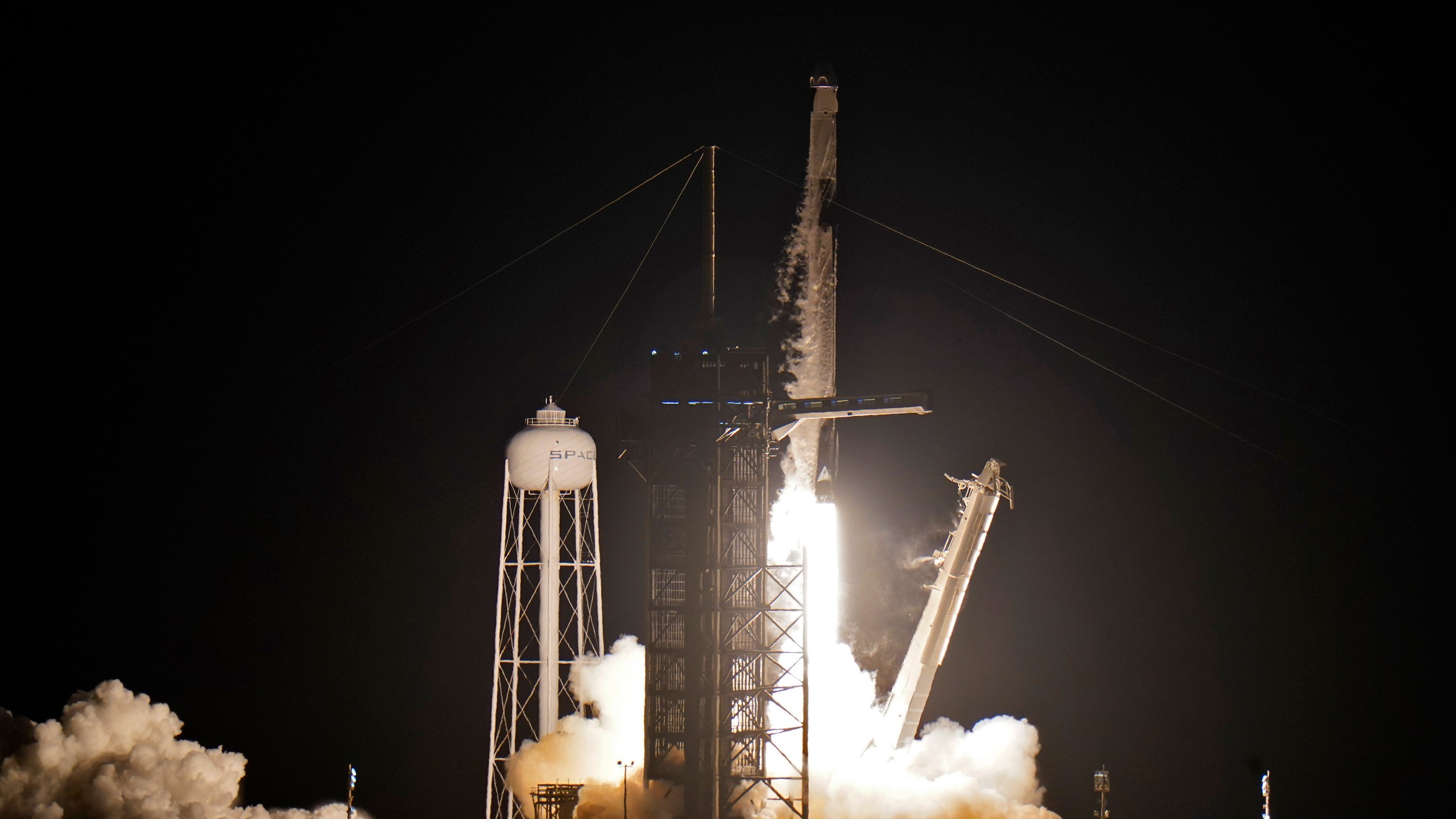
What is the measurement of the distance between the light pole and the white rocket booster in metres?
4.98

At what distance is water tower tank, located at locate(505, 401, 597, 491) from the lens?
3581 centimetres

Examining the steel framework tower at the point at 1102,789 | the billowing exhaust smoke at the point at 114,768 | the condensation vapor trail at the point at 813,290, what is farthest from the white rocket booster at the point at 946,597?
the billowing exhaust smoke at the point at 114,768

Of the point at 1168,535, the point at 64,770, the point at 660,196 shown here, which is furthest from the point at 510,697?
the point at 1168,535

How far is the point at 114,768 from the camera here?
115 feet

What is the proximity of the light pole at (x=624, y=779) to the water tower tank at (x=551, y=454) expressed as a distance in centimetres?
549

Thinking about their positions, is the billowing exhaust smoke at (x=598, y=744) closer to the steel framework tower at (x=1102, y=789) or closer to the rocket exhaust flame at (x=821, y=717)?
the rocket exhaust flame at (x=821, y=717)

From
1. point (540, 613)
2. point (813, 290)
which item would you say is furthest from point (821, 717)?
point (813, 290)

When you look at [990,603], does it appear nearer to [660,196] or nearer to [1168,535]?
[1168,535]

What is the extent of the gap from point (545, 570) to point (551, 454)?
2.30 m

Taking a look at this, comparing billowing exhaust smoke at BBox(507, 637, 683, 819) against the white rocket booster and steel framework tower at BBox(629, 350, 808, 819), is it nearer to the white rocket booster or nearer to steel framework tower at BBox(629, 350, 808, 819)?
steel framework tower at BBox(629, 350, 808, 819)

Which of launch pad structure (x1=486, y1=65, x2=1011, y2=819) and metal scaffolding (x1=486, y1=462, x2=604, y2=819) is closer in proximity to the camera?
launch pad structure (x1=486, y1=65, x2=1011, y2=819)

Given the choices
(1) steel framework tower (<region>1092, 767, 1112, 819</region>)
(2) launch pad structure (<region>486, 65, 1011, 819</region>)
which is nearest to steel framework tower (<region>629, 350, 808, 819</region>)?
(2) launch pad structure (<region>486, 65, 1011, 819</region>)

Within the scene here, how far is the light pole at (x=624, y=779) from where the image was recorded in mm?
32125

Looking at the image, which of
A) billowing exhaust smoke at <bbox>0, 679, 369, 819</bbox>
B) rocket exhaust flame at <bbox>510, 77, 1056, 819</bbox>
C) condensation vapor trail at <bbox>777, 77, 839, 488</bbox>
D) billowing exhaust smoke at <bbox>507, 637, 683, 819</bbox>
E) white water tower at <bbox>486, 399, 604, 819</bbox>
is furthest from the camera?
condensation vapor trail at <bbox>777, 77, 839, 488</bbox>
